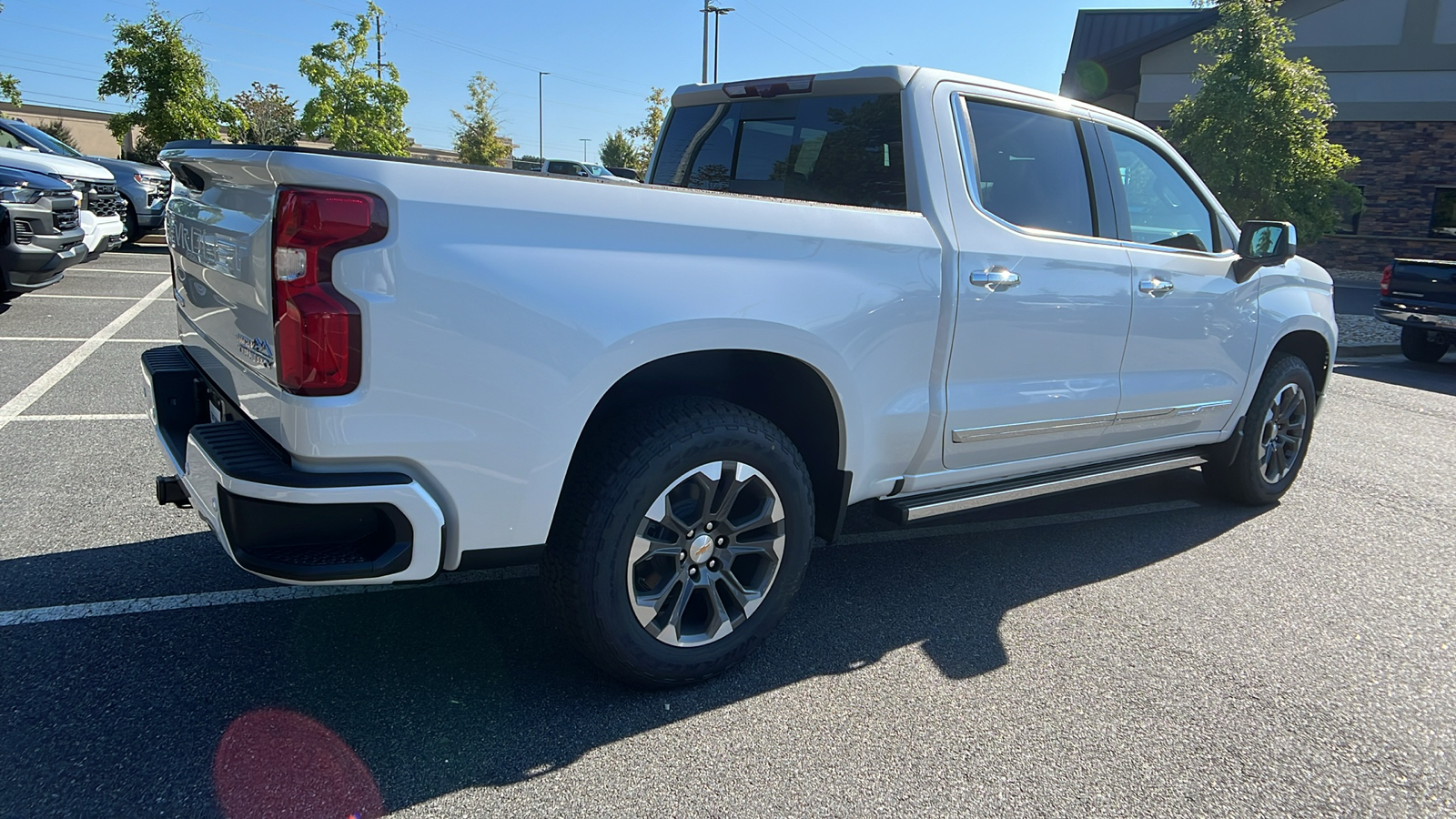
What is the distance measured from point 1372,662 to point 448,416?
10.7 ft

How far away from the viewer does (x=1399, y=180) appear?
72.5 feet

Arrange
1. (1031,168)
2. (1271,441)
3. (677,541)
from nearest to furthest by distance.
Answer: (677,541) → (1031,168) → (1271,441)

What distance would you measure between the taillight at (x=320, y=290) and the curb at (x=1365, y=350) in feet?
42.1

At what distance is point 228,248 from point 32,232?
23.6 feet

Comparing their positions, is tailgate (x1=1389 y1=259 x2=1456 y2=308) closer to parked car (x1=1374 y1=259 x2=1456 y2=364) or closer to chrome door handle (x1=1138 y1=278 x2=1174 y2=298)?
parked car (x1=1374 y1=259 x2=1456 y2=364)

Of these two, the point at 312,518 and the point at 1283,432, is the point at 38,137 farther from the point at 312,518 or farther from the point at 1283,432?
the point at 1283,432

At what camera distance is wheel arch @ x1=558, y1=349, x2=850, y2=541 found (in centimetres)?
278

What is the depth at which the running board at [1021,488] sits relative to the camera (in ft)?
10.8

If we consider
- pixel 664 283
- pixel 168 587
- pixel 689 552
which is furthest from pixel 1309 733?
pixel 168 587

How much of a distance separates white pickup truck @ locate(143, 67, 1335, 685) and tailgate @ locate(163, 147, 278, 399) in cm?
2

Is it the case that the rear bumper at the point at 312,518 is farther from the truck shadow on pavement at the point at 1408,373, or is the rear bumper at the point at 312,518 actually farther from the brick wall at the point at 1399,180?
the brick wall at the point at 1399,180

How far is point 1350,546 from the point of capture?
14.8 feet

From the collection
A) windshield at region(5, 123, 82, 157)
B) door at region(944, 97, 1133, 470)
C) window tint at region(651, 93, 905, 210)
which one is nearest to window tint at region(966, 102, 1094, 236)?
door at region(944, 97, 1133, 470)

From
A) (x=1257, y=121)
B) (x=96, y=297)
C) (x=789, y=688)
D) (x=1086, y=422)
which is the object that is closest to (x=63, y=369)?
(x=96, y=297)
